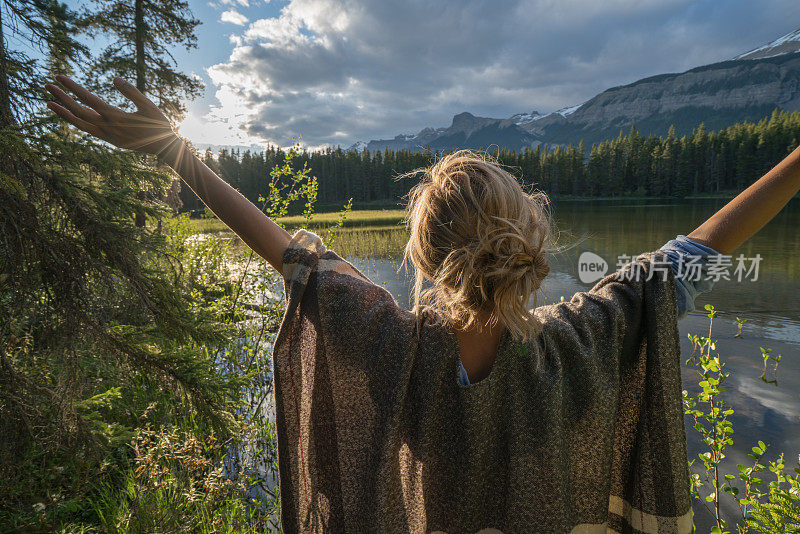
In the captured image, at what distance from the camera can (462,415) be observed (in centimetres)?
125

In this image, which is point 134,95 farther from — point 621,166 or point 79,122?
point 621,166

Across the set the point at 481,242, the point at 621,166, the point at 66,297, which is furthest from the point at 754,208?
the point at 621,166

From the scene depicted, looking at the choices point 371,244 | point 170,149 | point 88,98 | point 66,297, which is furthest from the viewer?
point 371,244

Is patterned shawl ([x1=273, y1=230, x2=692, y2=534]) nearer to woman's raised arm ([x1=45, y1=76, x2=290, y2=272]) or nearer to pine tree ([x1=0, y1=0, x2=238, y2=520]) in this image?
woman's raised arm ([x1=45, y1=76, x2=290, y2=272])

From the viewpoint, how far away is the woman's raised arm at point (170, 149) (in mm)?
1248

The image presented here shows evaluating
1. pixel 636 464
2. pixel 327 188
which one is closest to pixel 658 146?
pixel 327 188

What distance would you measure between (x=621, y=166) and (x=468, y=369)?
79.7 m

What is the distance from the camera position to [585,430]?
1.32 metres

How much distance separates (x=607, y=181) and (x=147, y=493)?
79673mm

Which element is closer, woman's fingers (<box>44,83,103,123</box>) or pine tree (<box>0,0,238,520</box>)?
woman's fingers (<box>44,83,103,123</box>)

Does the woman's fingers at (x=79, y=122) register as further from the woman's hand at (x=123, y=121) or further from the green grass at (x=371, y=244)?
the green grass at (x=371, y=244)

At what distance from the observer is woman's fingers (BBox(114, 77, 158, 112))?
46.0 inches

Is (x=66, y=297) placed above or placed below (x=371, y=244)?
above

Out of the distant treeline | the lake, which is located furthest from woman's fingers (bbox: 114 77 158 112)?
the distant treeline
